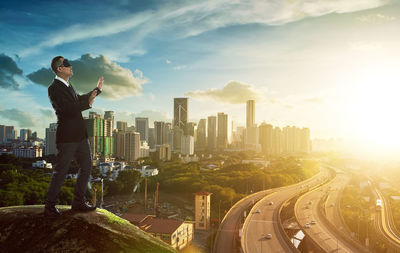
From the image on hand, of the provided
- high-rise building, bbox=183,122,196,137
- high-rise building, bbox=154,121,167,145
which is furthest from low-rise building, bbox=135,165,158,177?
high-rise building, bbox=183,122,196,137

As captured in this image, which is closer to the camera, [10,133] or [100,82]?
[100,82]

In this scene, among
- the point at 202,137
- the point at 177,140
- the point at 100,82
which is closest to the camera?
the point at 100,82

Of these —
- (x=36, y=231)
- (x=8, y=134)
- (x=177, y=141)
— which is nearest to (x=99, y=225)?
(x=36, y=231)

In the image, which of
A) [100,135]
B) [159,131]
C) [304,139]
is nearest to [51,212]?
[100,135]

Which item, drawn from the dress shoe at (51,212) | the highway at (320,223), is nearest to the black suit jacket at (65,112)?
the dress shoe at (51,212)

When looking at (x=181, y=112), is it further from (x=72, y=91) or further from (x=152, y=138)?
(x=72, y=91)

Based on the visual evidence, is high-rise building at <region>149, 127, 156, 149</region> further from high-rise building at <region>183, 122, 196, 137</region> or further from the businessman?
the businessman

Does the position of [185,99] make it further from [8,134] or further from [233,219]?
[233,219]
